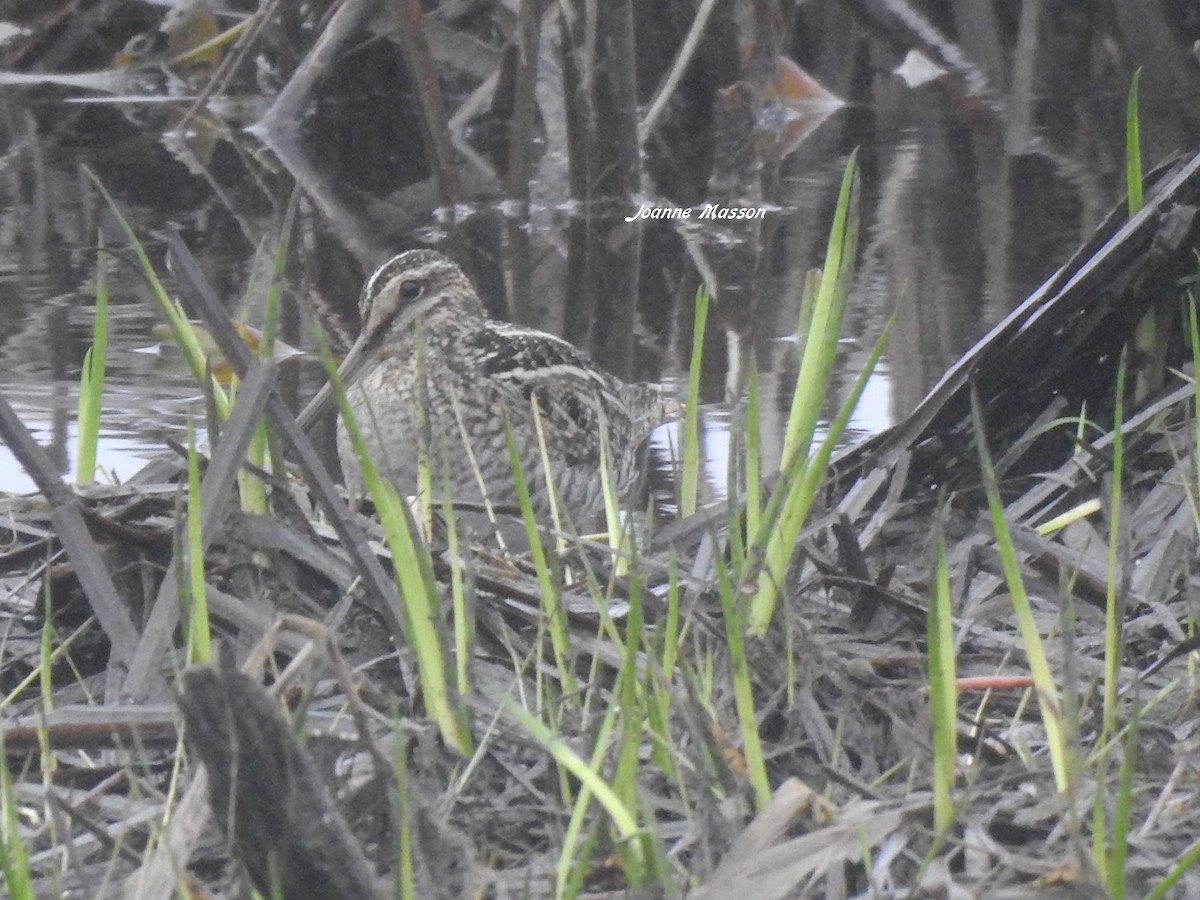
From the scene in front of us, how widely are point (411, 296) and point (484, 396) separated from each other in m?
0.39

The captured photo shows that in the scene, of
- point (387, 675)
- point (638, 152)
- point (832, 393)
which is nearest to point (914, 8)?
point (638, 152)

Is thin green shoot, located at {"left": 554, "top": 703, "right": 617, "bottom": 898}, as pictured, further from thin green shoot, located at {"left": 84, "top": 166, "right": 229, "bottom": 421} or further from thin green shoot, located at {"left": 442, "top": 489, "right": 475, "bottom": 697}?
thin green shoot, located at {"left": 84, "top": 166, "right": 229, "bottom": 421}

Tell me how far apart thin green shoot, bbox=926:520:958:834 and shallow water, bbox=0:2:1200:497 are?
984 millimetres

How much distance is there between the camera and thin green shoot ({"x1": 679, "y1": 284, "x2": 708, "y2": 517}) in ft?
6.91

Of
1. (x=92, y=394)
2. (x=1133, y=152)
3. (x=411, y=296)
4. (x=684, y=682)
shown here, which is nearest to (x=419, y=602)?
(x=684, y=682)

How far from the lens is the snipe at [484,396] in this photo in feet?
11.9

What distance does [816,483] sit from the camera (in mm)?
1762

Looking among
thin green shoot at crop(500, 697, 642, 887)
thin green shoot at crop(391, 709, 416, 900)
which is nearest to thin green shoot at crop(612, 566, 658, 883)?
thin green shoot at crop(500, 697, 642, 887)

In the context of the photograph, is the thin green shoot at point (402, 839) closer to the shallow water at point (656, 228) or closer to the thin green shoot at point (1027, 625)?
the thin green shoot at point (1027, 625)

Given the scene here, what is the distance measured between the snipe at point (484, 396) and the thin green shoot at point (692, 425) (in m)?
1.05

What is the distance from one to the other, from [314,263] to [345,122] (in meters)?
3.16

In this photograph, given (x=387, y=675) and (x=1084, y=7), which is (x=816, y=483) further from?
(x=1084, y=7)

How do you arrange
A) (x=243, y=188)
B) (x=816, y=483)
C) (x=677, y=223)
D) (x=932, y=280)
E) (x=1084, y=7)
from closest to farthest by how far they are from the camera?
(x=816, y=483) < (x=932, y=280) < (x=677, y=223) < (x=243, y=188) < (x=1084, y=7)

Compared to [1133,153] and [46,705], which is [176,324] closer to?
[46,705]
